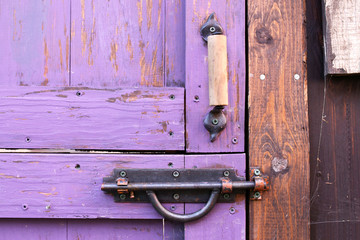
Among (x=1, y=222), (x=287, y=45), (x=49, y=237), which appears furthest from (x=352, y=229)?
(x=1, y=222)

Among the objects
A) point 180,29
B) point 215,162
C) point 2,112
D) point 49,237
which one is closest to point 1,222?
point 49,237

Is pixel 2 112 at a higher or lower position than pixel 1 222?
higher

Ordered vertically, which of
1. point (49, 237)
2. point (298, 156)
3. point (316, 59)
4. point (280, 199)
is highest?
point (316, 59)

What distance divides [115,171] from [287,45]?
1.87 feet

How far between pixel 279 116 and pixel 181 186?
12.5 inches

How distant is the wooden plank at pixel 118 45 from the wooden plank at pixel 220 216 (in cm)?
25

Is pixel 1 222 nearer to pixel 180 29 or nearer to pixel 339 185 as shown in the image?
pixel 180 29

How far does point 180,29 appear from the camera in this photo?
816 millimetres

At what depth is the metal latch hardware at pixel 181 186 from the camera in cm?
73

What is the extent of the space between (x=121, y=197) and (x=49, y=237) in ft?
0.79

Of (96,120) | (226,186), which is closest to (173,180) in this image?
(226,186)

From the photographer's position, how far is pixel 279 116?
76 centimetres


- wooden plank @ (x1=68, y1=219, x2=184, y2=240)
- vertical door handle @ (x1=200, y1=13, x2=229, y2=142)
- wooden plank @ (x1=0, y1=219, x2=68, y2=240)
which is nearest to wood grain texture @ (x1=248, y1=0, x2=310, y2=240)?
vertical door handle @ (x1=200, y1=13, x2=229, y2=142)

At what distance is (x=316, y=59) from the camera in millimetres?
800
